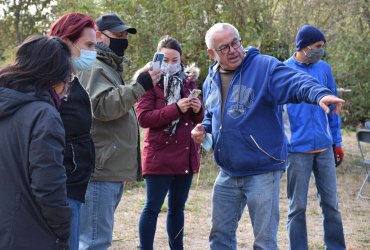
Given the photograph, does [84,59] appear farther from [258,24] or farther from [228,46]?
[258,24]

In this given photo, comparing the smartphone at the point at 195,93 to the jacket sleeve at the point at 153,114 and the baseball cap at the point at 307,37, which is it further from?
the baseball cap at the point at 307,37

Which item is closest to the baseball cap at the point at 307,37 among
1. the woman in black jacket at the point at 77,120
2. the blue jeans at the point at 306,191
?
the blue jeans at the point at 306,191

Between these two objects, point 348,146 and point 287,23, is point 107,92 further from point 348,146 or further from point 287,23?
point 348,146

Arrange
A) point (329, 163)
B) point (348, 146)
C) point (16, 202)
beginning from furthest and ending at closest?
point (348, 146)
point (329, 163)
point (16, 202)

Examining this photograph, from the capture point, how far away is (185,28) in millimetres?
10039

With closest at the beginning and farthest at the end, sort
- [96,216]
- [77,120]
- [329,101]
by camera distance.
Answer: [77,120]
[329,101]
[96,216]

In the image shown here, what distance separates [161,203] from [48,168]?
7.44 feet

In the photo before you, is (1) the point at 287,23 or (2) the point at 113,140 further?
(1) the point at 287,23

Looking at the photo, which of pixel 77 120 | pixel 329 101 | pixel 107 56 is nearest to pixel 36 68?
pixel 77 120

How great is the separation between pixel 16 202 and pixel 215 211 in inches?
73.4

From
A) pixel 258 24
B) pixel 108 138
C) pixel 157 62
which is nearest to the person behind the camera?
pixel 108 138

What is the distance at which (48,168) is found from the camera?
2.65 metres

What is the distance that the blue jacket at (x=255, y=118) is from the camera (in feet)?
13.0

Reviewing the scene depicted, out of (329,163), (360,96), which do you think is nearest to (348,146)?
(360,96)
